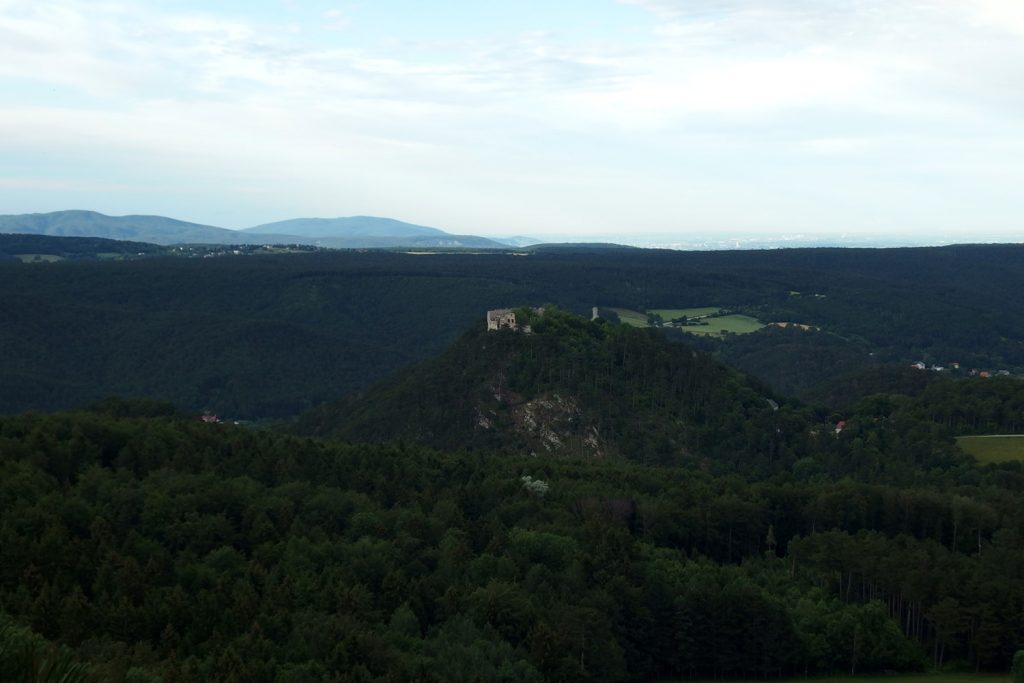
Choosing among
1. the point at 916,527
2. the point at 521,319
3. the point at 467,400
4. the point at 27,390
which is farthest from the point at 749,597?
the point at 27,390

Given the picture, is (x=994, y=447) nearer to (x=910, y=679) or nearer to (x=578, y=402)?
(x=578, y=402)

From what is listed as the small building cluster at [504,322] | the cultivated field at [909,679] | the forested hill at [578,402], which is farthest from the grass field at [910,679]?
the small building cluster at [504,322]

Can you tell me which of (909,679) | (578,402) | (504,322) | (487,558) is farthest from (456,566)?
(504,322)

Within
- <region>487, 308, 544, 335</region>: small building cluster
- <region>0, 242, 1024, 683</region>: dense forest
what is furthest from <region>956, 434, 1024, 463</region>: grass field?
<region>487, 308, 544, 335</region>: small building cluster

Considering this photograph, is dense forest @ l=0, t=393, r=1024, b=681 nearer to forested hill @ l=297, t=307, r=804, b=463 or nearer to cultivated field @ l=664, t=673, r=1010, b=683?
cultivated field @ l=664, t=673, r=1010, b=683

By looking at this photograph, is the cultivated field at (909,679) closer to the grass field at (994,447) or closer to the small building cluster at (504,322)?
the grass field at (994,447)

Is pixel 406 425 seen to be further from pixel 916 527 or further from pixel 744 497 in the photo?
pixel 916 527

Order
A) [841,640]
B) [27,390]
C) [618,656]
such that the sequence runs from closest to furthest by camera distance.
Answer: [618,656], [841,640], [27,390]
